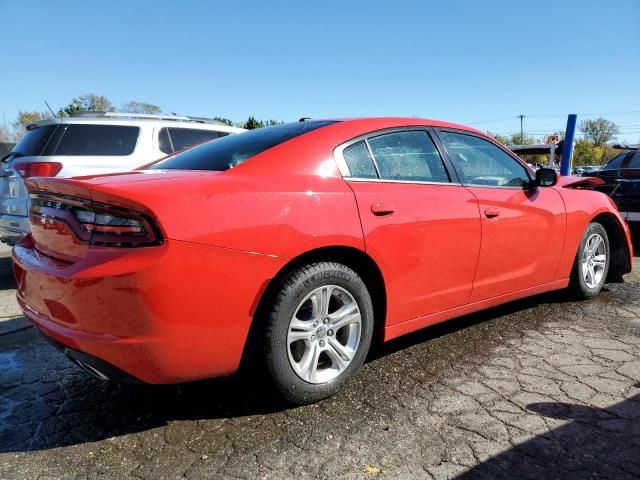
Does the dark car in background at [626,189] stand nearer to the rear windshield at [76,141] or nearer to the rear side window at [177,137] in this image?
the rear side window at [177,137]

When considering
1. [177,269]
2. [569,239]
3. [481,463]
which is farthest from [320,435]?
[569,239]

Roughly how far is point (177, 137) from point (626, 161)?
22.7 feet

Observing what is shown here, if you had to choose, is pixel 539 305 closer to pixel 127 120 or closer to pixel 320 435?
pixel 320 435

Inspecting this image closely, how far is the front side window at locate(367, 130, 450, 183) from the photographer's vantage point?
3.09 meters

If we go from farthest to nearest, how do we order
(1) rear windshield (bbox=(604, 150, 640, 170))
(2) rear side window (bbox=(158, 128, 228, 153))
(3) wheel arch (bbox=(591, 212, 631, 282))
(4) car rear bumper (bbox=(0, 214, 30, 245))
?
(1) rear windshield (bbox=(604, 150, 640, 170)) → (2) rear side window (bbox=(158, 128, 228, 153)) → (4) car rear bumper (bbox=(0, 214, 30, 245)) → (3) wheel arch (bbox=(591, 212, 631, 282))

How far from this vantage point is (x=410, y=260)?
299 centimetres

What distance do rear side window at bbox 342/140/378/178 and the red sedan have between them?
0.04ft

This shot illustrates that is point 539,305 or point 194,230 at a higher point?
point 194,230

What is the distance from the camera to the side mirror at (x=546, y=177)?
3.92m

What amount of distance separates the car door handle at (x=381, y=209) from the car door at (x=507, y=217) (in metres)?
0.82

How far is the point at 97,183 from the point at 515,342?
285 centimetres

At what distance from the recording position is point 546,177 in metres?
3.93

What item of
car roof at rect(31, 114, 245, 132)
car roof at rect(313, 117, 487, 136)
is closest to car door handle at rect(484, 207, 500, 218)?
car roof at rect(313, 117, 487, 136)

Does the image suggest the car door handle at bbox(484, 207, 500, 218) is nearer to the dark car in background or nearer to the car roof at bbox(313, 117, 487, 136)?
the car roof at bbox(313, 117, 487, 136)
